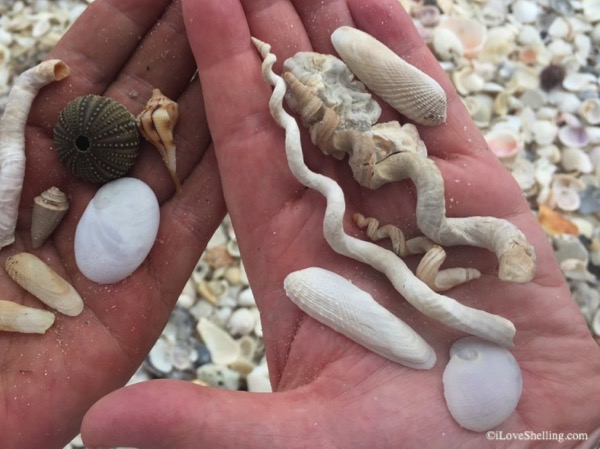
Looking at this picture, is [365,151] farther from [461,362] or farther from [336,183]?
[461,362]

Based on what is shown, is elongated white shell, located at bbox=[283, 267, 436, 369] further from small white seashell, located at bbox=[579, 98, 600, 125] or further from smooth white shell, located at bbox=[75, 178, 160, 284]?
small white seashell, located at bbox=[579, 98, 600, 125]

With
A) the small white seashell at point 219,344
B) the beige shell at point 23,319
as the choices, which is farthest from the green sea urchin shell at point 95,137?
the small white seashell at point 219,344

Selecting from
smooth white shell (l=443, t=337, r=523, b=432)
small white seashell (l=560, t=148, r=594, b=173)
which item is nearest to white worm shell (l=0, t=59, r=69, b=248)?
smooth white shell (l=443, t=337, r=523, b=432)

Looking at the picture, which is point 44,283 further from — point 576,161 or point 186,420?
point 576,161

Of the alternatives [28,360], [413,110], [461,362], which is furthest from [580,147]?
[28,360]

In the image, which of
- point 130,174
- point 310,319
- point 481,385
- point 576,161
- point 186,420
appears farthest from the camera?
point 576,161

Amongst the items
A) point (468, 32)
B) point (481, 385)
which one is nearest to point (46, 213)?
point (481, 385)
